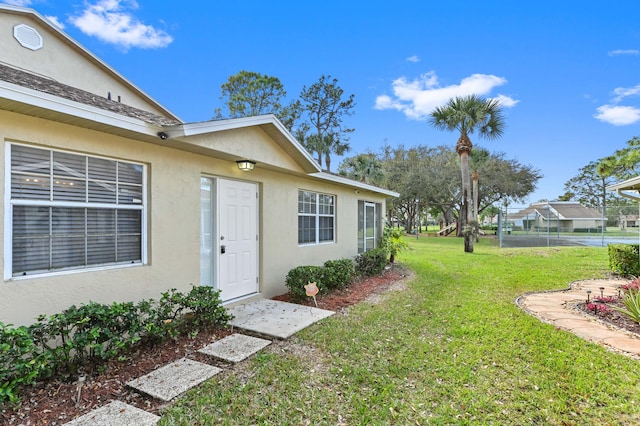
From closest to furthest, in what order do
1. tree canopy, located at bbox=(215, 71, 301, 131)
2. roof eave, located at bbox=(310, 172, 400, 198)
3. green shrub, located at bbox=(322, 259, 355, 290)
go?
1. green shrub, located at bbox=(322, 259, 355, 290)
2. roof eave, located at bbox=(310, 172, 400, 198)
3. tree canopy, located at bbox=(215, 71, 301, 131)

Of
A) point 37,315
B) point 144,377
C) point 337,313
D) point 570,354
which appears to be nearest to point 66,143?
point 37,315

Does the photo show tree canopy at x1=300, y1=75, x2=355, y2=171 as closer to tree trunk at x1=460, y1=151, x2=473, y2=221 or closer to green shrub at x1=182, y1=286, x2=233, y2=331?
tree trunk at x1=460, y1=151, x2=473, y2=221

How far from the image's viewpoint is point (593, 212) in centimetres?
2148

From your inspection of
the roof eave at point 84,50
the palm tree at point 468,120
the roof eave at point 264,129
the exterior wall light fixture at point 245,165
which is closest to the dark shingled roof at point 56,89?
the roof eave at point 264,129

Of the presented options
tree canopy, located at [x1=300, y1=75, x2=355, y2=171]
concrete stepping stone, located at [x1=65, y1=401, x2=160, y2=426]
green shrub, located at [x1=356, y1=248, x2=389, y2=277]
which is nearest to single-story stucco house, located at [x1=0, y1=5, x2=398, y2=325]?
concrete stepping stone, located at [x1=65, y1=401, x2=160, y2=426]

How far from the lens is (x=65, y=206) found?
12.1 ft

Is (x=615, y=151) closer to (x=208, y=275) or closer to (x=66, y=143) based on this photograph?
(x=208, y=275)

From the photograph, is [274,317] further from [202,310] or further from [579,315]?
[579,315]

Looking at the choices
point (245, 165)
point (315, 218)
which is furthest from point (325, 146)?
point (245, 165)

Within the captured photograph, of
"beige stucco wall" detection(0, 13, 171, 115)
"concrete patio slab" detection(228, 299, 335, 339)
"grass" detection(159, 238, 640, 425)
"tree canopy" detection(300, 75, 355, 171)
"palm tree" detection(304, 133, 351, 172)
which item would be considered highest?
"tree canopy" detection(300, 75, 355, 171)

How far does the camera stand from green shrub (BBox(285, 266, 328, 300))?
6.51 m

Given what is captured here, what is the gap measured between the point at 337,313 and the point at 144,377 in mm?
3250

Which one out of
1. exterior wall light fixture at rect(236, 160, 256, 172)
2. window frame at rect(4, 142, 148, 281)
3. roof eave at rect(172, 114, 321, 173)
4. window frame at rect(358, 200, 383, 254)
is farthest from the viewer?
window frame at rect(358, 200, 383, 254)

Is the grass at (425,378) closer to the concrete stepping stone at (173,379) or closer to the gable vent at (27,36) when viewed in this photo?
the concrete stepping stone at (173,379)
